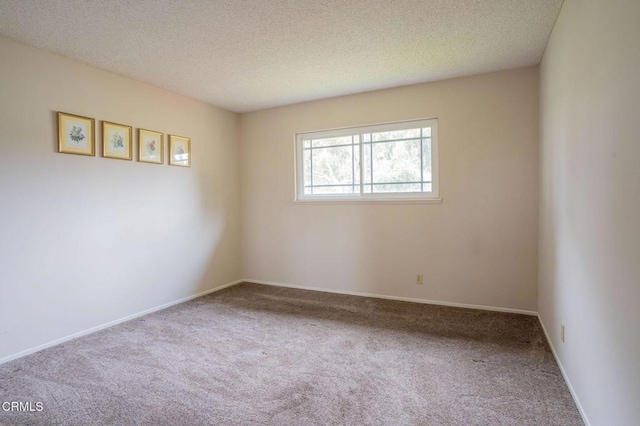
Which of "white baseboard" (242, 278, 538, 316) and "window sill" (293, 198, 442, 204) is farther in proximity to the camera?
"window sill" (293, 198, 442, 204)

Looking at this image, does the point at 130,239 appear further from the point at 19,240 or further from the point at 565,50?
the point at 565,50

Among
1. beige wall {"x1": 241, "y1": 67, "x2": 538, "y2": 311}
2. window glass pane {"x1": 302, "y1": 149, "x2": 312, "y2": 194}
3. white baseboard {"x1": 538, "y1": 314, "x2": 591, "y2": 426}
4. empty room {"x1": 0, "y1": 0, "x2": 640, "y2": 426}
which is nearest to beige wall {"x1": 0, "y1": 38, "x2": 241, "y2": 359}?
empty room {"x1": 0, "y1": 0, "x2": 640, "y2": 426}

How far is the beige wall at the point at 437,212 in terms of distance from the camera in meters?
3.37

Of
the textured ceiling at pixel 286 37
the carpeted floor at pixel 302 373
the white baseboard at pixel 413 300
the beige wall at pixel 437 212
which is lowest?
the carpeted floor at pixel 302 373

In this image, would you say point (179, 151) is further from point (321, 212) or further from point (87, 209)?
point (321, 212)

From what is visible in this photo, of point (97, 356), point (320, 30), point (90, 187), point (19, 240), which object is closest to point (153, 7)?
point (320, 30)

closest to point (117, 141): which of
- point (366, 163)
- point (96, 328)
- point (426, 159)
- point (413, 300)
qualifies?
point (96, 328)

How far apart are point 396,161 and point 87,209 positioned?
329 cm

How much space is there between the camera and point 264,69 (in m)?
3.28

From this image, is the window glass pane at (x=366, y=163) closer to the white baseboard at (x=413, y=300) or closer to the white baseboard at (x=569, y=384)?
the white baseboard at (x=413, y=300)

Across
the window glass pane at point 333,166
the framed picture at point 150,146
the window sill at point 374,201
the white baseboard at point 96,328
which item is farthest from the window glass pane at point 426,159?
the white baseboard at point 96,328

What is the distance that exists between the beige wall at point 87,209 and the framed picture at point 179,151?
0.30 ft

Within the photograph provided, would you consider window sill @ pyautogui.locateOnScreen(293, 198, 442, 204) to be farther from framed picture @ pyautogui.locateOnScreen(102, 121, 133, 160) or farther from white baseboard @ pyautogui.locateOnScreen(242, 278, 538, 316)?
framed picture @ pyautogui.locateOnScreen(102, 121, 133, 160)

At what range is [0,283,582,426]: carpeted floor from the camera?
187cm
